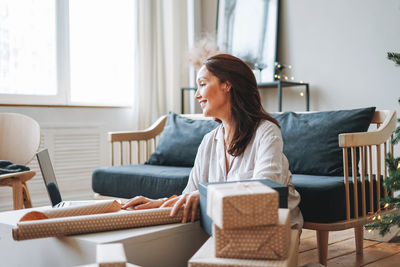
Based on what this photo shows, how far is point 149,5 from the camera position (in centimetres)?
427

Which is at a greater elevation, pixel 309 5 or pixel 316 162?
pixel 309 5

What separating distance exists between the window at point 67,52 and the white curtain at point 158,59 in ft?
0.40

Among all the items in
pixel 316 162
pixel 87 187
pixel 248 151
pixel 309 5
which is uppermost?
pixel 309 5

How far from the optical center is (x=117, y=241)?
1.06 meters

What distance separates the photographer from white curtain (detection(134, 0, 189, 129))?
4195mm

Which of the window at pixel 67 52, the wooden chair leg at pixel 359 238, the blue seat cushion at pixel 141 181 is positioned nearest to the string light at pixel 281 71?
the window at pixel 67 52

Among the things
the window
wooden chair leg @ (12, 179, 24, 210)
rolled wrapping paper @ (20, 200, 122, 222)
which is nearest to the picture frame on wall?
the window

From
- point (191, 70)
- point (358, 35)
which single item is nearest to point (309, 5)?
point (358, 35)

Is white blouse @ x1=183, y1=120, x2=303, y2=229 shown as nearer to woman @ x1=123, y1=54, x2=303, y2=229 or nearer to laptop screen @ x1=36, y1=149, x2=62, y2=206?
woman @ x1=123, y1=54, x2=303, y2=229

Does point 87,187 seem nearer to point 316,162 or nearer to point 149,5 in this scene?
point 149,5

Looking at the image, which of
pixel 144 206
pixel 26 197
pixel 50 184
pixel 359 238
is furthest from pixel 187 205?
pixel 26 197

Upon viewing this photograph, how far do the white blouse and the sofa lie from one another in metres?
0.26

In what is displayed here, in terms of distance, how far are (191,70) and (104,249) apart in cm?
361

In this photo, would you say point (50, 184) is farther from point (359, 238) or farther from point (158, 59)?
point (158, 59)
